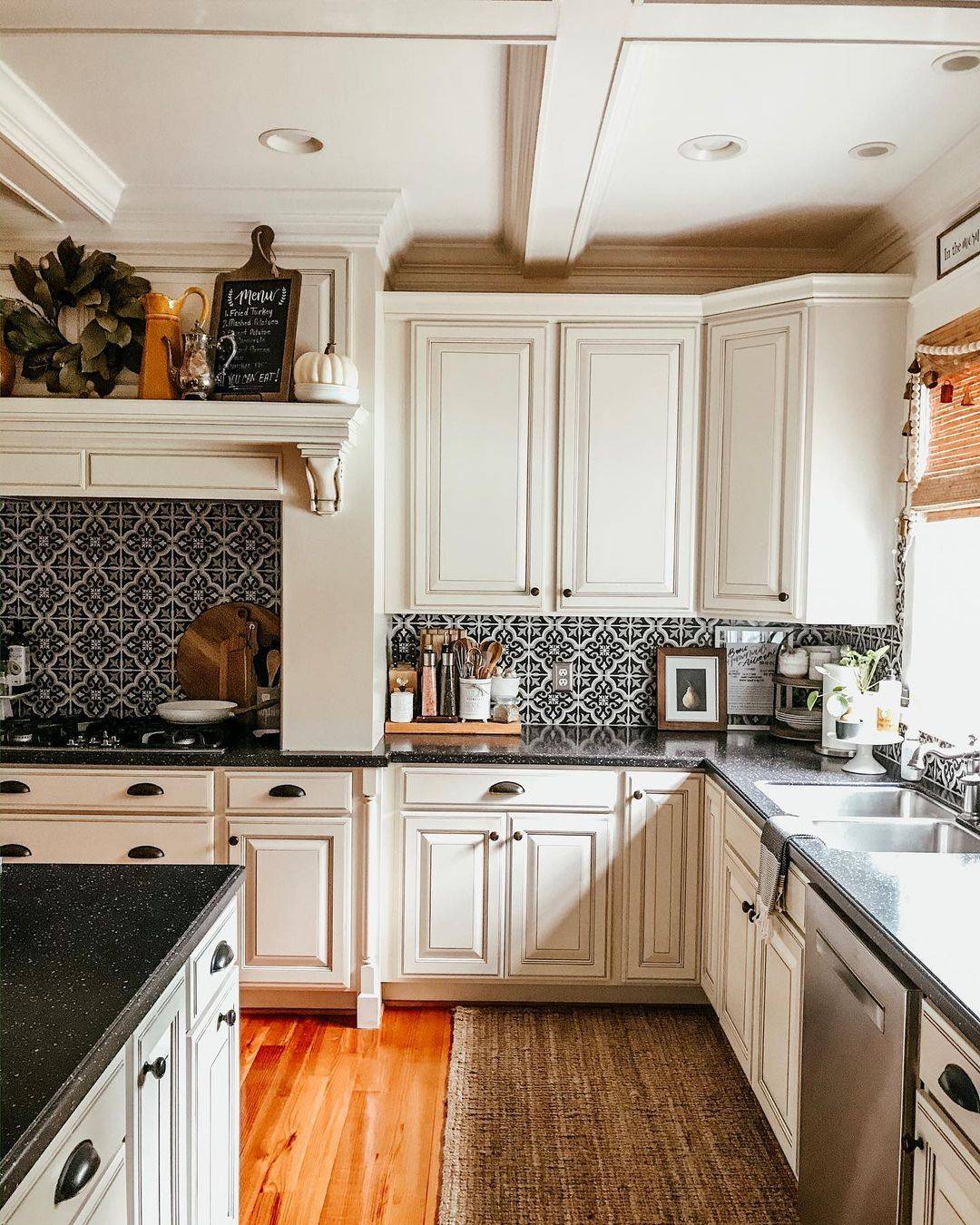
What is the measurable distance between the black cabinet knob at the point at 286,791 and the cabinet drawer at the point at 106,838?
23cm

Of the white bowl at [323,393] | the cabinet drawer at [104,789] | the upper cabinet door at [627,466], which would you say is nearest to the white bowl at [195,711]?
the cabinet drawer at [104,789]

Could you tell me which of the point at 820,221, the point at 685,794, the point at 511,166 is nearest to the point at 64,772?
the point at 685,794

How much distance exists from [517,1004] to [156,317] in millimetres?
2552

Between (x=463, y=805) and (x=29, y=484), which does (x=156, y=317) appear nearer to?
(x=29, y=484)

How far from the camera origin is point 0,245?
3.07 m

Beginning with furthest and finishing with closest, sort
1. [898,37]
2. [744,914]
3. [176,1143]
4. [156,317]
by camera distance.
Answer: [156,317] < [744,914] < [898,37] < [176,1143]

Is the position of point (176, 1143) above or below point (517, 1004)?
above

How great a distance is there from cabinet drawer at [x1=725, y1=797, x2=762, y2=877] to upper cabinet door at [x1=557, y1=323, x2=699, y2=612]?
0.83m

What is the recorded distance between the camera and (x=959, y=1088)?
4.66ft

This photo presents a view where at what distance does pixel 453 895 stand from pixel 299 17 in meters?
2.50

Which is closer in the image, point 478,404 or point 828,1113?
point 828,1113

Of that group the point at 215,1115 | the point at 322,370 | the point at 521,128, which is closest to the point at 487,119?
the point at 521,128

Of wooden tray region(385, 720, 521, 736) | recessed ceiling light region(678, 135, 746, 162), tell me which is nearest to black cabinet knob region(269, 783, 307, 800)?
wooden tray region(385, 720, 521, 736)

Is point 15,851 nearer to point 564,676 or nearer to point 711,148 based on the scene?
point 564,676
